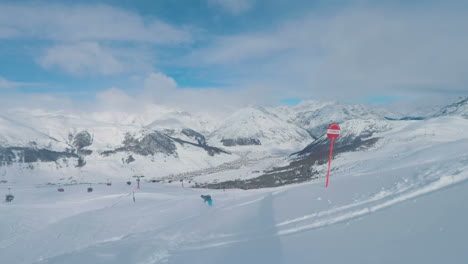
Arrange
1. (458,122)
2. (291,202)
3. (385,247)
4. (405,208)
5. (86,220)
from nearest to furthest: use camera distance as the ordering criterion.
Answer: (385,247) < (405,208) < (291,202) < (86,220) < (458,122)

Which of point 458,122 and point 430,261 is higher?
point 458,122

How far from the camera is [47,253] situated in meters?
18.9

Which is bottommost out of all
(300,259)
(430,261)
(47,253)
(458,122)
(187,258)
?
(47,253)

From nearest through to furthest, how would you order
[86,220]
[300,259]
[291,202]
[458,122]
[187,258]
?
1. [300,259]
2. [187,258]
3. [291,202]
4. [86,220]
5. [458,122]

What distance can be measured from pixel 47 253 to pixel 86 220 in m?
7.76

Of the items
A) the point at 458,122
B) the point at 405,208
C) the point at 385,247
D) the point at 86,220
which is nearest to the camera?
the point at 385,247

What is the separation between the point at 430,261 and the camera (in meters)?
6.70

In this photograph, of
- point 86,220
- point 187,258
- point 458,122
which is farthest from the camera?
point 458,122

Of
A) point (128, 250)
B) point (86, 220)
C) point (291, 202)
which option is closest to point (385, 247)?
point (291, 202)

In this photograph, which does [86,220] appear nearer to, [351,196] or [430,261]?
[351,196]

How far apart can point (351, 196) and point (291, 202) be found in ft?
12.9

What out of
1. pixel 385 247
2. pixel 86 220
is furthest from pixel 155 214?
pixel 385 247

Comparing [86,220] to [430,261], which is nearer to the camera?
[430,261]

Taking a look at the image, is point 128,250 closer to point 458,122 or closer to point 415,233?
point 415,233
